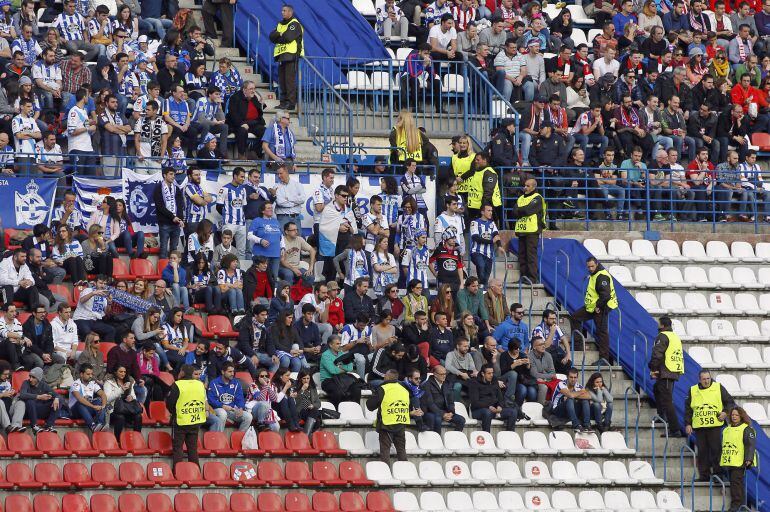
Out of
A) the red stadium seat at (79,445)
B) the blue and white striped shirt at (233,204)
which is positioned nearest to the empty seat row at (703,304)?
the blue and white striped shirt at (233,204)

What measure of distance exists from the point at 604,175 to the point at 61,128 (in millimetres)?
8595

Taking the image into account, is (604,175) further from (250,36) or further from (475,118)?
(250,36)

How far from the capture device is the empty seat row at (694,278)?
2928cm

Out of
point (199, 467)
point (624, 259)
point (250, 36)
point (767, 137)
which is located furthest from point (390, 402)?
point (767, 137)

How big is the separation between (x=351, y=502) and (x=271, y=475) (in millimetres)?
1054

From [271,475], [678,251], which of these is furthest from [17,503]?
[678,251]

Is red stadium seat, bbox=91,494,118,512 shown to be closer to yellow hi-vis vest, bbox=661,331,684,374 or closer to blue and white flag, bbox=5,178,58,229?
blue and white flag, bbox=5,178,58,229

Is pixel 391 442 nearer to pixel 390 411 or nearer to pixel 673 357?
pixel 390 411

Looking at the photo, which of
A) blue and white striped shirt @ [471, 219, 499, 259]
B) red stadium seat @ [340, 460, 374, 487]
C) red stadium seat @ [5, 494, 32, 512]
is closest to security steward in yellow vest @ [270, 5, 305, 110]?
blue and white striped shirt @ [471, 219, 499, 259]

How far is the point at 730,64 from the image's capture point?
3544cm

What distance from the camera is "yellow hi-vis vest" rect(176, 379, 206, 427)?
23562 millimetres

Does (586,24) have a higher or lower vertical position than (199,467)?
higher

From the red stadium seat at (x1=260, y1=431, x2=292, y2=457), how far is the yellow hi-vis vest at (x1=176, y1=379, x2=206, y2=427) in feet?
3.32

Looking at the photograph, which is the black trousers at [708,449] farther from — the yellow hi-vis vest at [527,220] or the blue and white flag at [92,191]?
the blue and white flag at [92,191]
